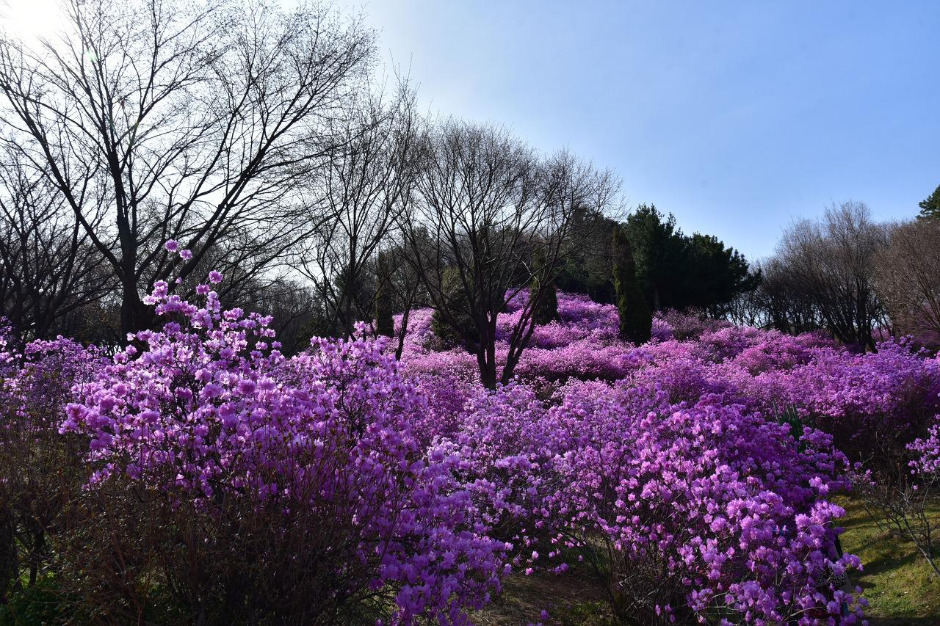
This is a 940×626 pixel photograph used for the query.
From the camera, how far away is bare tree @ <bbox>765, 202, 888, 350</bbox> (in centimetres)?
2664

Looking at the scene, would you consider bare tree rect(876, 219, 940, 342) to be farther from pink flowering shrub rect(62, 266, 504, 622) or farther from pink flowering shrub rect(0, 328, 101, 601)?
pink flowering shrub rect(0, 328, 101, 601)

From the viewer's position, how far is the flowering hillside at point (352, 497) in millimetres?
2982

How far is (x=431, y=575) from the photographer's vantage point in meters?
3.21

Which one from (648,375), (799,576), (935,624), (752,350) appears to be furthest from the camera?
(752,350)

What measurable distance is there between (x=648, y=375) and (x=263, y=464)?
9.62 m

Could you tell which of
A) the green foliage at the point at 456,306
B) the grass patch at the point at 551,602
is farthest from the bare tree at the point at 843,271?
the grass patch at the point at 551,602

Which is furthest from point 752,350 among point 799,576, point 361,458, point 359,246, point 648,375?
point 361,458

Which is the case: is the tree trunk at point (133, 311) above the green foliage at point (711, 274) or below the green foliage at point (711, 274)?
below

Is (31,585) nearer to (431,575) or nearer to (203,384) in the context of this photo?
(203,384)

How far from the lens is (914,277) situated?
20.2 metres

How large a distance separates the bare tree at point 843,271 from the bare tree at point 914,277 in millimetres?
4136

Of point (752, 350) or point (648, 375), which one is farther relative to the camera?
point (752, 350)

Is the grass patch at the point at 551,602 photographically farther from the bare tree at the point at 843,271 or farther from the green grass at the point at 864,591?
the bare tree at the point at 843,271

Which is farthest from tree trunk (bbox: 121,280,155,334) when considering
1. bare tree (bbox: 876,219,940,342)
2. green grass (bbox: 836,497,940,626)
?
bare tree (bbox: 876,219,940,342)
